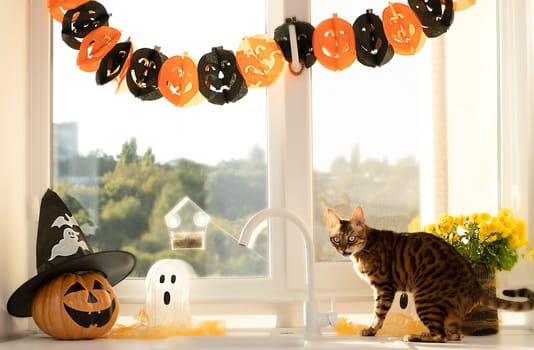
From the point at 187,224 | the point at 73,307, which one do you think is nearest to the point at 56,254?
the point at 73,307

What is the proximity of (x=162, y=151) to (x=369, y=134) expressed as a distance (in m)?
0.64

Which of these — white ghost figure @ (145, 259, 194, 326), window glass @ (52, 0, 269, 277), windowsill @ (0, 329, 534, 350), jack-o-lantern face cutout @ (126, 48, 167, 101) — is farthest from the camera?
window glass @ (52, 0, 269, 277)

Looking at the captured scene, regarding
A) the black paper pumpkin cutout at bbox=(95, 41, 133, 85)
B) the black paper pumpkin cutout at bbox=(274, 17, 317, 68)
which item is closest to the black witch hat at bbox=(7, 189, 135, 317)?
the black paper pumpkin cutout at bbox=(95, 41, 133, 85)

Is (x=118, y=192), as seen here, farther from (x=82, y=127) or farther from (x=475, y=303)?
(x=475, y=303)

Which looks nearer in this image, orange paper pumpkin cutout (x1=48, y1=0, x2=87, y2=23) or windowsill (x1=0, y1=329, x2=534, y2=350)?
windowsill (x1=0, y1=329, x2=534, y2=350)

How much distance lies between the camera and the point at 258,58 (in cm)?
227

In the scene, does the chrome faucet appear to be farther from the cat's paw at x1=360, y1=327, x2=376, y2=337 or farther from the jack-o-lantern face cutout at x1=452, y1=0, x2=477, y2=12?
the jack-o-lantern face cutout at x1=452, y1=0, x2=477, y2=12

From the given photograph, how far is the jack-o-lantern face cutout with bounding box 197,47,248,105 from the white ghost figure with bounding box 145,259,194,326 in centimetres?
50

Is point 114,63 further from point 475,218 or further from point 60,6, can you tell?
point 475,218

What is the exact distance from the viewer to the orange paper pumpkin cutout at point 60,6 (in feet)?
7.51

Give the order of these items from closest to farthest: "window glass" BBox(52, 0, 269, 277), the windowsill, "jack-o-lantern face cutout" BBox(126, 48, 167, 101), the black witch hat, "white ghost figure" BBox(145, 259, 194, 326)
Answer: the windowsill → the black witch hat → "white ghost figure" BBox(145, 259, 194, 326) → "jack-o-lantern face cutout" BBox(126, 48, 167, 101) → "window glass" BBox(52, 0, 269, 277)

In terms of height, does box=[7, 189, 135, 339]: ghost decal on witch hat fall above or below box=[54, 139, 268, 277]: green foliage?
below

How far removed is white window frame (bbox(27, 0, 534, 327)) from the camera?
2328 millimetres

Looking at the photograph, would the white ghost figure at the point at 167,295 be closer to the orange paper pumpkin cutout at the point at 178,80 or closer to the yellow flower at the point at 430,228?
the orange paper pumpkin cutout at the point at 178,80
